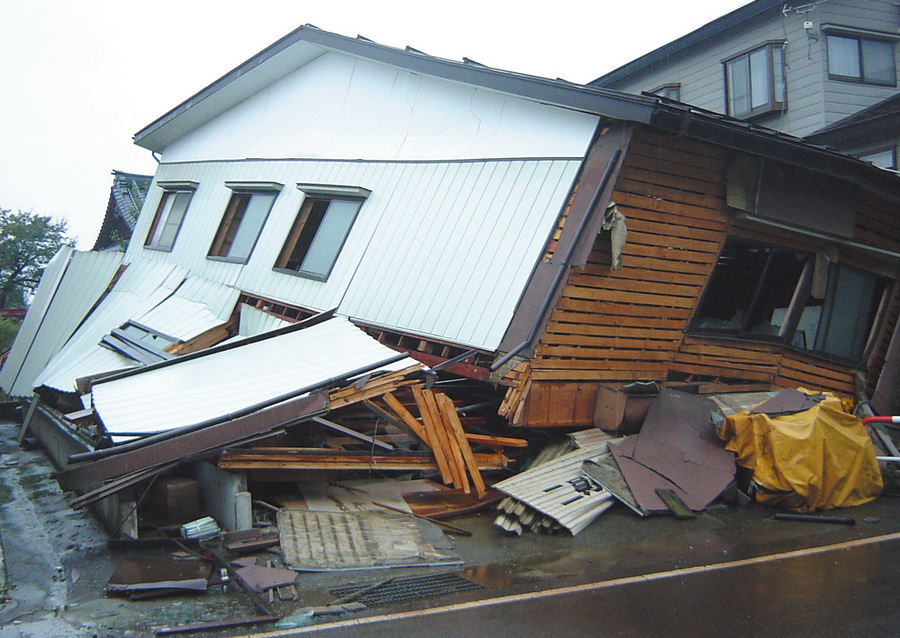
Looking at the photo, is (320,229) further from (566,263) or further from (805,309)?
(805,309)

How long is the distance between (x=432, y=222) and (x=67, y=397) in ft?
21.2

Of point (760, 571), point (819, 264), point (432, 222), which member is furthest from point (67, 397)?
point (819, 264)

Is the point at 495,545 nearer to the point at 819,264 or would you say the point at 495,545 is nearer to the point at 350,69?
the point at 819,264

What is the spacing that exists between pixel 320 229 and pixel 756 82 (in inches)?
468

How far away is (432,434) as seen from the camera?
300 inches

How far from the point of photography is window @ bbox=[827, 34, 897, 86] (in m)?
16.6

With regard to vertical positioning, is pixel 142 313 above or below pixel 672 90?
below

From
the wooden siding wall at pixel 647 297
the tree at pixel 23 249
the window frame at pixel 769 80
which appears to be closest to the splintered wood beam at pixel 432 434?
the wooden siding wall at pixel 647 297

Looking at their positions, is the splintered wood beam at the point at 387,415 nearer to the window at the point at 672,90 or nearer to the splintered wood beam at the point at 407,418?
the splintered wood beam at the point at 407,418

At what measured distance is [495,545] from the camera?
6867 mm

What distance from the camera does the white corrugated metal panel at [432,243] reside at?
8867mm

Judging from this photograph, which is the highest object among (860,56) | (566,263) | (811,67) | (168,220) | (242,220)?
(860,56)

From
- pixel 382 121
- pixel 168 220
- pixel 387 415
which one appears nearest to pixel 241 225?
pixel 168 220

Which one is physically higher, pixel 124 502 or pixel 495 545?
pixel 124 502
